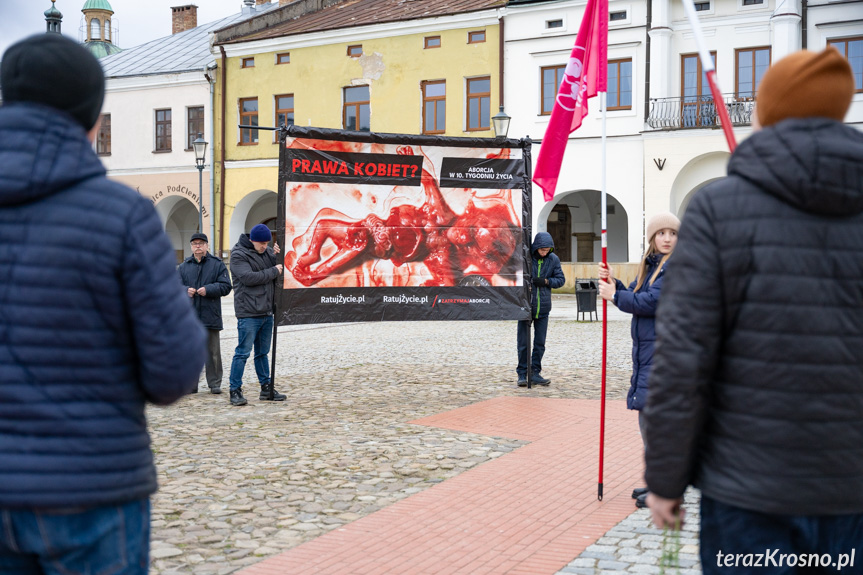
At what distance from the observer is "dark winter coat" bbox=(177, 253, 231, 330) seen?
1058 cm

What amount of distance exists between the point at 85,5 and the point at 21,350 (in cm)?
8254

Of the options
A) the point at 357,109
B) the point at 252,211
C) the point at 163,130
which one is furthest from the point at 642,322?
the point at 163,130

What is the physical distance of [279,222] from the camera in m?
10.0

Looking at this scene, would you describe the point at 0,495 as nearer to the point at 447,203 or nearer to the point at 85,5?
the point at 447,203

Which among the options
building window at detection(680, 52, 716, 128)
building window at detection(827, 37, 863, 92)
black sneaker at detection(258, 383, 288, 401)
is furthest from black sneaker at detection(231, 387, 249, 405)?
building window at detection(827, 37, 863, 92)

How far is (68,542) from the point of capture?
82.0 inches

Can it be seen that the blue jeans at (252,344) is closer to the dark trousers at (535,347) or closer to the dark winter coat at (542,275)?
the dark trousers at (535,347)

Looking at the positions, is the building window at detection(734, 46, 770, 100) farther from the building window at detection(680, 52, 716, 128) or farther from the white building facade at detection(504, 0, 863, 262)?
the building window at detection(680, 52, 716, 128)

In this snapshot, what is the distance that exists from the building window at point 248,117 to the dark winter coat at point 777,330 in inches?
1394

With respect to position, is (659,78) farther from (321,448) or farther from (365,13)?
(321,448)

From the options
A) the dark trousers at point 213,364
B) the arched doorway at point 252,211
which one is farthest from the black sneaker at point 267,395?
the arched doorway at point 252,211

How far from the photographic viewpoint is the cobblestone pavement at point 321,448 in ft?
16.8

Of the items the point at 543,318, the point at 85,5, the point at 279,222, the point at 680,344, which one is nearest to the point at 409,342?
the point at 543,318

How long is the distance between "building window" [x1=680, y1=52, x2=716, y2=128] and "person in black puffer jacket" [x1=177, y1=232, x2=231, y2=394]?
A: 2210 centimetres
